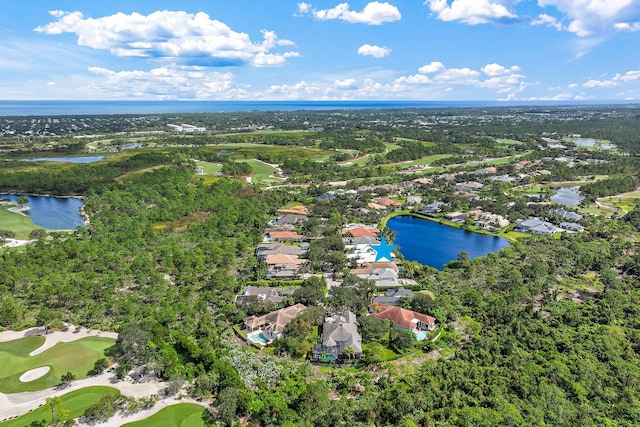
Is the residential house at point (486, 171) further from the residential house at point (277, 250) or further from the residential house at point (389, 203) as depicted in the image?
the residential house at point (277, 250)

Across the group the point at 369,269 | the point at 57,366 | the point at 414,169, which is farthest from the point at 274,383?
the point at 414,169

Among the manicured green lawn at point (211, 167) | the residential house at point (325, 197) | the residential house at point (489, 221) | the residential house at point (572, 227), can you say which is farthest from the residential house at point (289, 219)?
the manicured green lawn at point (211, 167)

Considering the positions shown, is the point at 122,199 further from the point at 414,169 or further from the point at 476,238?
the point at 414,169

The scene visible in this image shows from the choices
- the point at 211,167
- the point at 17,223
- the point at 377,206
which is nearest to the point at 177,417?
the point at 377,206

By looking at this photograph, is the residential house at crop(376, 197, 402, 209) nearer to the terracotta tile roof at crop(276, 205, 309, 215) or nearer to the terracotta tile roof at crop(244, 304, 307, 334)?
the terracotta tile roof at crop(276, 205, 309, 215)

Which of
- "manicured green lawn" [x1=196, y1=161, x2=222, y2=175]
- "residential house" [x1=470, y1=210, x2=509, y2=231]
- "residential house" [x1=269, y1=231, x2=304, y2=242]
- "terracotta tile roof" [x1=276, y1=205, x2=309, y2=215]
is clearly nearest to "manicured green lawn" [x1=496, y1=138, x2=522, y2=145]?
"residential house" [x1=470, y1=210, x2=509, y2=231]

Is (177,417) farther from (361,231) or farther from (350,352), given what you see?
(361,231)
